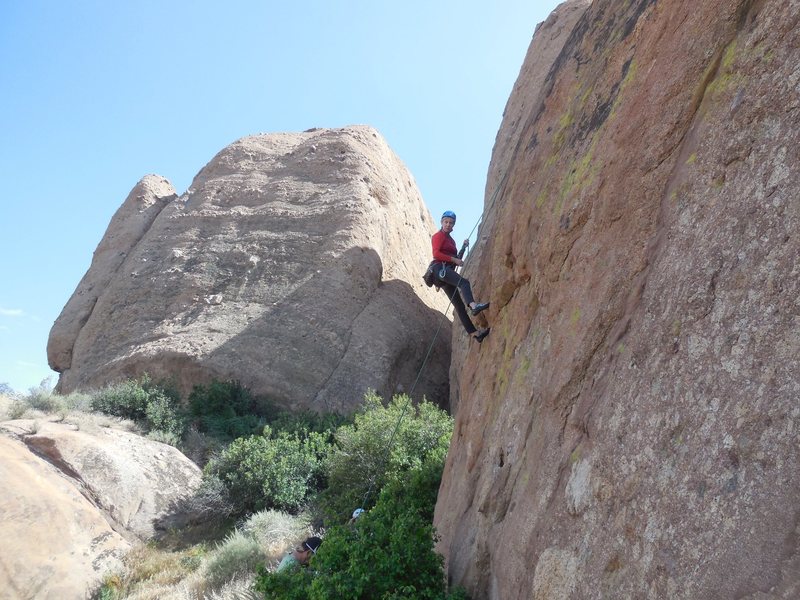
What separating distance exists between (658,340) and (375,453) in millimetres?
9165

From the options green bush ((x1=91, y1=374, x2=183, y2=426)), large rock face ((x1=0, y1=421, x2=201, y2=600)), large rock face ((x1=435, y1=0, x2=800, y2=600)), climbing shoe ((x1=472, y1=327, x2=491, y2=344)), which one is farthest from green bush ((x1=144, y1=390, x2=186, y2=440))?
large rock face ((x1=435, y1=0, x2=800, y2=600))

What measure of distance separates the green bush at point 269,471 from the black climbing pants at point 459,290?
686cm

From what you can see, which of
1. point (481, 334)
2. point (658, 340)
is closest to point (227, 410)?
point (481, 334)

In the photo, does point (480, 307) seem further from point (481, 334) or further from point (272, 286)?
point (272, 286)

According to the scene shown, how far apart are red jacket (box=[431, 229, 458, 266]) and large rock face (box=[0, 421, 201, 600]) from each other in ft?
24.8

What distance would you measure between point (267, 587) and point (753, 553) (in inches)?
180

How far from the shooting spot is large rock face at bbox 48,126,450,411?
18.5 m

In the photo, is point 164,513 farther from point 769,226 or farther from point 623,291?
point 769,226

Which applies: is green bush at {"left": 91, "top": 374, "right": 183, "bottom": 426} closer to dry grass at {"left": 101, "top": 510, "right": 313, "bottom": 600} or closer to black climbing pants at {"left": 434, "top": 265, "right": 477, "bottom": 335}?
dry grass at {"left": 101, "top": 510, "right": 313, "bottom": 600}

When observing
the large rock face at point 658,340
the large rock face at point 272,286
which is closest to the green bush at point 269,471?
the large rock face at point 272,286

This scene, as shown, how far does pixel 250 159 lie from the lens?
25.4 m

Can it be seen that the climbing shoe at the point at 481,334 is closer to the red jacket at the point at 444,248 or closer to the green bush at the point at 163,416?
the red jacket at the point at 444,248

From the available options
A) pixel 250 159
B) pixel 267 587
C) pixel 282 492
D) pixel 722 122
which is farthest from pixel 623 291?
pixel 250 159

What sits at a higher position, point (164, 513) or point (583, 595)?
point (164, 513)
